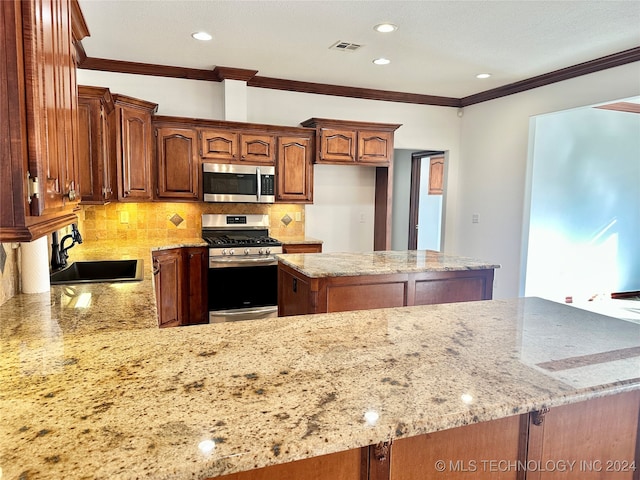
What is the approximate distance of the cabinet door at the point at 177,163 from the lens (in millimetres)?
4211

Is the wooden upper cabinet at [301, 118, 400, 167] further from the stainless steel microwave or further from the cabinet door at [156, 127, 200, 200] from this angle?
the cabinet door at [156, 127, 200, 200]

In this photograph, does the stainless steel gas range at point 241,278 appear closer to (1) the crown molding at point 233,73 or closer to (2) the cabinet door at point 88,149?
(2) the cabinet door at point 88,149

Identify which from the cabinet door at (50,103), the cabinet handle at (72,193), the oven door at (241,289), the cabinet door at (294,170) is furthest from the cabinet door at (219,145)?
the cabinet handle at (72,193)

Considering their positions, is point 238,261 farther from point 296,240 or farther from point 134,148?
point 134,148

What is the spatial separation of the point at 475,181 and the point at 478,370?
483 centimetres

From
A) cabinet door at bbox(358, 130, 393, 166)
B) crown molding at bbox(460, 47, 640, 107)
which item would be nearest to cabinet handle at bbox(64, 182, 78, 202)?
cabinet door at bbox(358, 130, 393, 166)

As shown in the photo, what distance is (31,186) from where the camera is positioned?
0.95 m

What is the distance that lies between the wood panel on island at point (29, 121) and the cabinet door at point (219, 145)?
319 cm

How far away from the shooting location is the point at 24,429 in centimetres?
79

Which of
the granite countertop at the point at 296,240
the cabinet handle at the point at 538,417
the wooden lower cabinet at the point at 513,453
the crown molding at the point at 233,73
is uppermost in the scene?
the crown molding at the point at 233,73

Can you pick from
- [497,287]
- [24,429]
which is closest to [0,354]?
[24,429]

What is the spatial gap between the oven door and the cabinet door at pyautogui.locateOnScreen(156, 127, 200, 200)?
0.82 m

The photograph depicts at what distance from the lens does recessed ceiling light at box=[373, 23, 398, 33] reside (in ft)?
10.5

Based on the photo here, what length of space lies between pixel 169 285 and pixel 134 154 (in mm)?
1273
